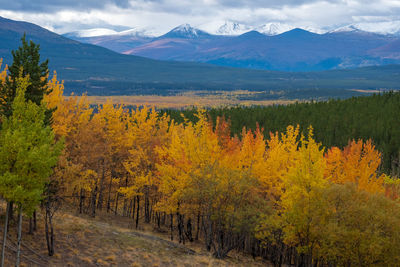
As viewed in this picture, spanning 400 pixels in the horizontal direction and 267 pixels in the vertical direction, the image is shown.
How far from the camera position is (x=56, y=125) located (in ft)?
128

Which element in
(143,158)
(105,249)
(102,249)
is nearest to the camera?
(102,249)

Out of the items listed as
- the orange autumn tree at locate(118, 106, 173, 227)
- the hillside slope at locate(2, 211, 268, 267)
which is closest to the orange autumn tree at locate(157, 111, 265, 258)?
the orange autumn tree at locate(118, 106, 173, 227)

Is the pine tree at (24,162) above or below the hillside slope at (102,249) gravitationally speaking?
above

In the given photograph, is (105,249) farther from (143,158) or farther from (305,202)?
(305,202)

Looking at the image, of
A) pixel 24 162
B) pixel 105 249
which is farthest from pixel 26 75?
pixel 105 249

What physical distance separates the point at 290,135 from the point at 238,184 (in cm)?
1363

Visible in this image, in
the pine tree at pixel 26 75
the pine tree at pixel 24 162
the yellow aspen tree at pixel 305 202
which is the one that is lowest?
the yellow aspen tree at pixel 305 202

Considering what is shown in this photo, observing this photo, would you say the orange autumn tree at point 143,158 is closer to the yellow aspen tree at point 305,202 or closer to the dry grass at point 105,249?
the dry grass at point 105,249

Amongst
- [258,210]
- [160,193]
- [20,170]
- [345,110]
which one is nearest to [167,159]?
[160,193]

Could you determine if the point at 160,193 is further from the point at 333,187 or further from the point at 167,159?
the point at 333,187

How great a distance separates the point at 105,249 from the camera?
1435 inches

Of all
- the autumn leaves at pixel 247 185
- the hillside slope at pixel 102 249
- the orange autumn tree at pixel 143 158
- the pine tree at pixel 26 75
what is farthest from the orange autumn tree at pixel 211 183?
the pine tree at pixel 26 75

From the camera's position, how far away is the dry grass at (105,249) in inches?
1289

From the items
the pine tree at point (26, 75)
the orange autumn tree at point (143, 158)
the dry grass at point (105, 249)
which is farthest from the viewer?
the orange autumn tree at point (143, 158)
